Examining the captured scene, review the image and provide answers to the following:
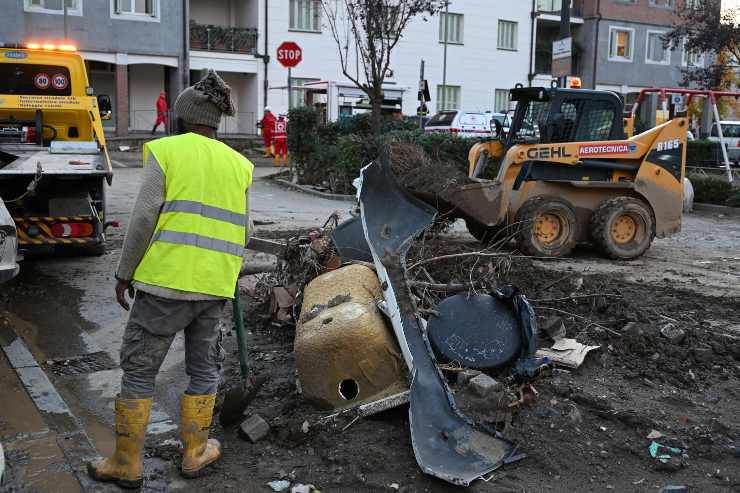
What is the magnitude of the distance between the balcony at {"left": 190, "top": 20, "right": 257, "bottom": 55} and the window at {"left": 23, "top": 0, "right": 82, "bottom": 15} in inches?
169

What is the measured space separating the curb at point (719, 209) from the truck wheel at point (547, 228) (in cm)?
689

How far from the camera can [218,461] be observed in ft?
13.4

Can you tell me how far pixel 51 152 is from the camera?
8.42 metres

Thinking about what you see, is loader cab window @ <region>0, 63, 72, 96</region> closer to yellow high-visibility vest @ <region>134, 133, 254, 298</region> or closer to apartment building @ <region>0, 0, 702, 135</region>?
yellow high-visibility vest @ <region>134, 133, 254, 298</region>

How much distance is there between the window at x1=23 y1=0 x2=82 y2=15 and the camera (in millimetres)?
26234

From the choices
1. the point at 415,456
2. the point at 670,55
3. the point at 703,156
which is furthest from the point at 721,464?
the point at 670,55

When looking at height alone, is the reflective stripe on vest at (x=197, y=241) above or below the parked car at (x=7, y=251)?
above

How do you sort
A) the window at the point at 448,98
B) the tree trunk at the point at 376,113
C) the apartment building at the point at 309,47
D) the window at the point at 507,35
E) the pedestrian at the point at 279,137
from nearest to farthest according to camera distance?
the tree trunk at the point at 376,113
the pedestrian at the point at 279,137
the apartment building at the point at 309,47
the window at the point at 448,98
the window at the point at 507,35

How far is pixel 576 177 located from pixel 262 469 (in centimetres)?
742

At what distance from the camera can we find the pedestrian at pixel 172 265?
3695 mm

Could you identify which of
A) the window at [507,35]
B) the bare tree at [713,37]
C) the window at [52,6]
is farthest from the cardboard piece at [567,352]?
the window at [507,35]

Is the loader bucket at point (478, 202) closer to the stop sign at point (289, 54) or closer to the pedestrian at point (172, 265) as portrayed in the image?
the pedestrian at point (172, 265)

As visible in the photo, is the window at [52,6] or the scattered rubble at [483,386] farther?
the window at [52,6]

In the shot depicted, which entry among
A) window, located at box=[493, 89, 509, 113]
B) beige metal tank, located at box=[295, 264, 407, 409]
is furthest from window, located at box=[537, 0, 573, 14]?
beige metal tank, located at box=[295, 264, 407, 409]
